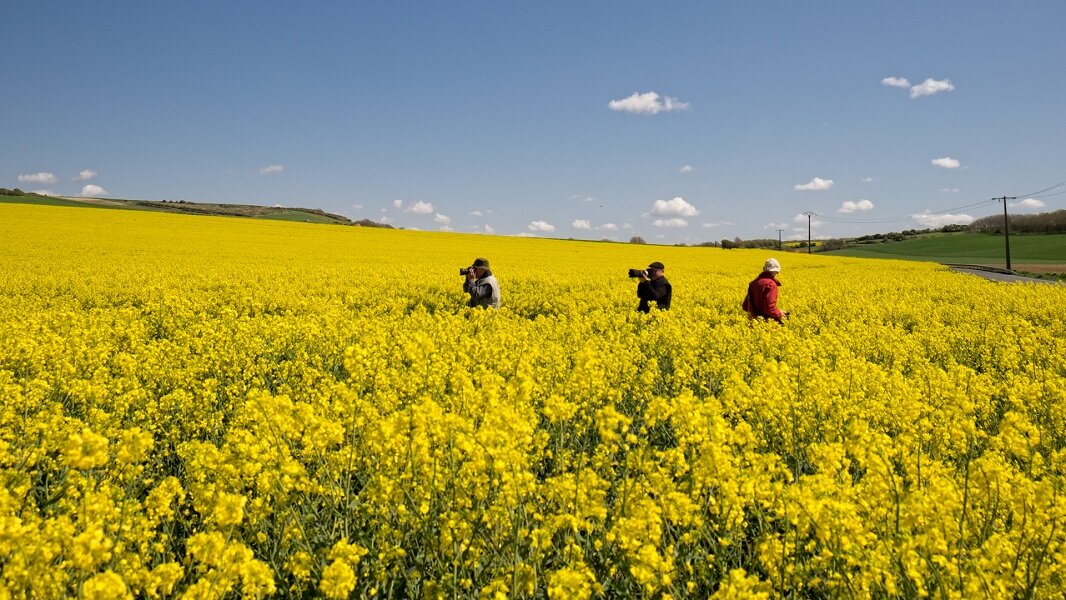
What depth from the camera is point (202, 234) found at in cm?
3341

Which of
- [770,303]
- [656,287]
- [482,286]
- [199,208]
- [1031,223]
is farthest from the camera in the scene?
[1031,223]

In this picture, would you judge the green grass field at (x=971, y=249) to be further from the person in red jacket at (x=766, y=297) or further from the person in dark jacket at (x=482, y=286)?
the person in dark jacket at (x=482, y=286)

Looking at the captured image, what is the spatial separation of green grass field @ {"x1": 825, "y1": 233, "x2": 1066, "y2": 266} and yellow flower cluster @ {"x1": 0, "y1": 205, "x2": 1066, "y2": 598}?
64.5m

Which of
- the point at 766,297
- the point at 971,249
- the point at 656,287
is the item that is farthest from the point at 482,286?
the point at 971,249

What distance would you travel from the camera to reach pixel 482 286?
9.66 metres

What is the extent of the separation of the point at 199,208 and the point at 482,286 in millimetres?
73720

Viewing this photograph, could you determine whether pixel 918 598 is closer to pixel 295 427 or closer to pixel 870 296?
pixel 295 427

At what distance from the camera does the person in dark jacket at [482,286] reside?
30.9 feet

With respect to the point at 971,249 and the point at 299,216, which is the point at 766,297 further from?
the point at 971,249

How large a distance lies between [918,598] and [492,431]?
200 cm

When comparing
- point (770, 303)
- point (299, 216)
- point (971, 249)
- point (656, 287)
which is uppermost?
point (299, 216)

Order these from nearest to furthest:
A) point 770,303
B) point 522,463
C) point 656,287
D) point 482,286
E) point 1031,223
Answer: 1. point 522,463
2. point 770,303
3. point 482,286
4. point 656,287
5. point 1031,223

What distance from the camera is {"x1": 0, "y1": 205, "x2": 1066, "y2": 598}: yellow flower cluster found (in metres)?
2.26

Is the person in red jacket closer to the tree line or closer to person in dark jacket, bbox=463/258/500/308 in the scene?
person in dark jacket, bbox=463/258/500/308
